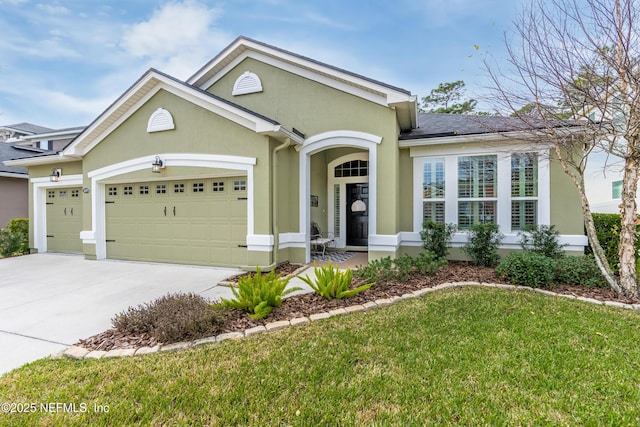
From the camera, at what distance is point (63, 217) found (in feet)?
33.0

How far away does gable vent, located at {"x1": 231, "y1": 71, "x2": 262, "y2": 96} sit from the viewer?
27.7ft

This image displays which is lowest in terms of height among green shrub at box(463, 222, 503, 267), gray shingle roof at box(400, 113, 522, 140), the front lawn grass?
the front lawn grass

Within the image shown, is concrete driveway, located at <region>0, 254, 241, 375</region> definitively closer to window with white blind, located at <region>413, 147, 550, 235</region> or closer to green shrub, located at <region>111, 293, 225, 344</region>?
green shrub, located at <region>111, 293, 225, 344</region>

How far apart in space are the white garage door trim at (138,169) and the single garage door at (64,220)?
1623mm

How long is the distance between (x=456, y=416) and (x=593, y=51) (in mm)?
5929

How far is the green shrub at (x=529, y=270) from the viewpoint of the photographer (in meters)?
5.36

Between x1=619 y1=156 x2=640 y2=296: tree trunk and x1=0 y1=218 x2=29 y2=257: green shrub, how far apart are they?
1624cm

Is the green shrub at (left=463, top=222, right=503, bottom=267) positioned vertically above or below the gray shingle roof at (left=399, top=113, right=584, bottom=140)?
below

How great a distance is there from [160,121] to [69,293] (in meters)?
4.52

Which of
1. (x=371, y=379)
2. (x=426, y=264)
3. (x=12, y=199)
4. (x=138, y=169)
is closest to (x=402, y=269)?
(x=426, y=264)

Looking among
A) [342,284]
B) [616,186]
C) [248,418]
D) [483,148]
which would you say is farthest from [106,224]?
[616,186]

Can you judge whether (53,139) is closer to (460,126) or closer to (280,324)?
(280,324)

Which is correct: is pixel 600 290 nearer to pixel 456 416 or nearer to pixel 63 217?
pixel 456 416

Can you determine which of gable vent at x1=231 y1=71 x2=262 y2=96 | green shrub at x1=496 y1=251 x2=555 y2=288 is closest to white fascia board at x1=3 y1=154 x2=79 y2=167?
gable vent at x1=231 y1=71 x2=262 y2=96
